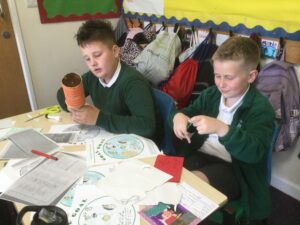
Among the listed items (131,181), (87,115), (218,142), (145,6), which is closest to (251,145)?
(218,142)

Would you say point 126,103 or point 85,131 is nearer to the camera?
point 85,131

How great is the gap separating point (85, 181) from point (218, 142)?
66 cm

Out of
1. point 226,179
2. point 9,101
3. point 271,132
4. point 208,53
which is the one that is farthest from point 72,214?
point 9,101

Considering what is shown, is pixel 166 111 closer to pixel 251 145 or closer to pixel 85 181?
pixel 251 145

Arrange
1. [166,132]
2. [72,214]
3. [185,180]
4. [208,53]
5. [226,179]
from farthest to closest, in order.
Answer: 1. [208,53]
2. [166,132]
3. [226,179]
4. [185,180]
5. [72,214]

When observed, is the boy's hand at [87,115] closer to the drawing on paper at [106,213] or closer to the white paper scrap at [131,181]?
the white paper scrap at [131,181]

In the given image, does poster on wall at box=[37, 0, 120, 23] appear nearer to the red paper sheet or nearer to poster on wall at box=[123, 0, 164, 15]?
poster on wall at box=[123, 0, 164, 15]

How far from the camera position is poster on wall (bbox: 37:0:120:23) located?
8.16ft

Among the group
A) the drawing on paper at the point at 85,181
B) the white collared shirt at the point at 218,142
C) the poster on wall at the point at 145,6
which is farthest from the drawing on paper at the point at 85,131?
the poster on wall at the point at 145,6

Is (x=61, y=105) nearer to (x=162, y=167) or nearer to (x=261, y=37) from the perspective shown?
(x=162, y=167)

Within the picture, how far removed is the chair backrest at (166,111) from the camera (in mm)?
1451

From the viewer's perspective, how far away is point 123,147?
1.16m

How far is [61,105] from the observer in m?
1.60

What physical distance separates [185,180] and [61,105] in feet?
3.03
